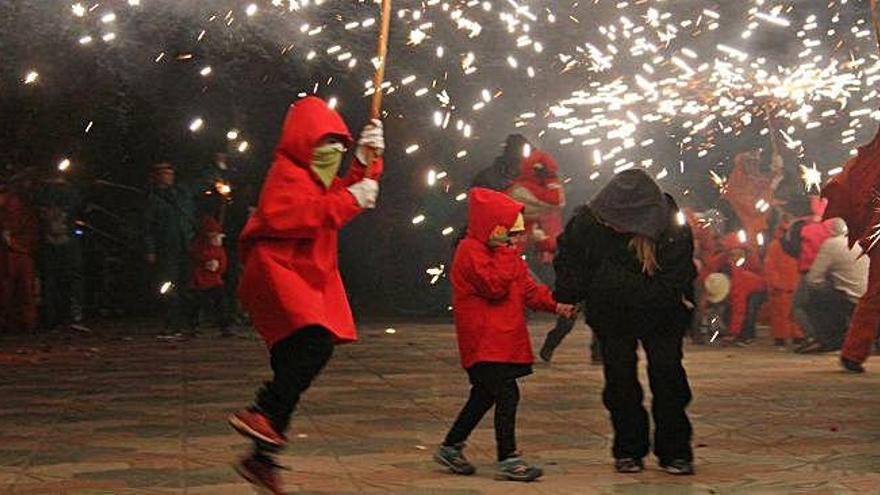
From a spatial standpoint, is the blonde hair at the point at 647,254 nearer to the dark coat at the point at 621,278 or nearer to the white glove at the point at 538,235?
the dark coat at the point at 621,278

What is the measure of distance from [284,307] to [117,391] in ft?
17.3

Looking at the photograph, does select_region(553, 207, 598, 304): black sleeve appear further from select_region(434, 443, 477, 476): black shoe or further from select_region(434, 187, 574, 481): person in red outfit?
select_region(434, 443, 477, 476): black shoe

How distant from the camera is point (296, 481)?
24.9 feet

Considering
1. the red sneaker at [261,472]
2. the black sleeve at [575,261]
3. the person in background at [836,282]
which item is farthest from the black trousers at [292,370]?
the person in background at [836,282]

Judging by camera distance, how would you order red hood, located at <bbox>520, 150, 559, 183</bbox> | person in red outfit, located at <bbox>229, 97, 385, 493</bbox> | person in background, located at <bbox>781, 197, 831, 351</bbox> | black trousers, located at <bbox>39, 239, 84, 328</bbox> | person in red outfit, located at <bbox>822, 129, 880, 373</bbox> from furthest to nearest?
black trousers, located at <bbox>39, 239, 84, 328</bbox>, person in background, located at <bbox>781, 197, 831, 351</bbox>, red hood, located at <bbox>520, 150, 559, 183</bbox>, person in red outfit, located at <bbox>822, 129, 880, 373</bbox>, person in red outfit, located at <bbox>229, 97, 385, 493</bbox>

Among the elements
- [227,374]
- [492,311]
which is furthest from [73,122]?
[492,311]

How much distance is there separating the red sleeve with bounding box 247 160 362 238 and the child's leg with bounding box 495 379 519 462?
139 cm

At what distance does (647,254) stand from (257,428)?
90.9 inches

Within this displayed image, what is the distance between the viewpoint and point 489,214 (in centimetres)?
809

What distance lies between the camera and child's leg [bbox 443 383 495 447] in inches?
313

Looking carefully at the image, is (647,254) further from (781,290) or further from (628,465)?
(781,290)

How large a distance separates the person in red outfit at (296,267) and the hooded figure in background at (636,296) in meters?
1.42

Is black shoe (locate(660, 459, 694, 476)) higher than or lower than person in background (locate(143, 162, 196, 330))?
lower

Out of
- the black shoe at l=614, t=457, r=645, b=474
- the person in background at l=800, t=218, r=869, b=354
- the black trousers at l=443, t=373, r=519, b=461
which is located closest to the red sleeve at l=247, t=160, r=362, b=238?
the black trousers at l=443, t=373, r=519, b=461
